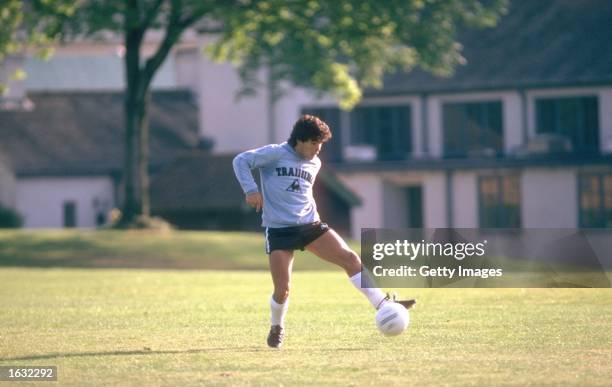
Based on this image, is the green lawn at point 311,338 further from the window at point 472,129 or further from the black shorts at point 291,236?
the window at point 472,129

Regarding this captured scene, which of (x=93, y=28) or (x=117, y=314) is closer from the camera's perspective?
(x=117, y=314)

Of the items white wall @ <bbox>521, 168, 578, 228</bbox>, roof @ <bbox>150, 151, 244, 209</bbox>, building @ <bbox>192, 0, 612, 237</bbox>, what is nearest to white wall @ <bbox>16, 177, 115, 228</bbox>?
roof @ <bbox>150, 151, 244, 209</bbox>

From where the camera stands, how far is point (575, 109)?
53531mm

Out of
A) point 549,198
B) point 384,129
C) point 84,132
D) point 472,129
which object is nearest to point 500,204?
point 549,198

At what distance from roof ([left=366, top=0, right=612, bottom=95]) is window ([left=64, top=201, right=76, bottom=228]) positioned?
50.6ft

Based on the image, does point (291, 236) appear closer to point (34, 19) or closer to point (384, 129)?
point (34, 19)

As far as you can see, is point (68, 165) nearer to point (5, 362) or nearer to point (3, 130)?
point (3, 130)

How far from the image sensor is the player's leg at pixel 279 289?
12.9 metres

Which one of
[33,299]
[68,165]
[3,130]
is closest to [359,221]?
[68,165]

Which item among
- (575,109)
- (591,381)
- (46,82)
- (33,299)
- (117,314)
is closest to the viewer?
(591,381)

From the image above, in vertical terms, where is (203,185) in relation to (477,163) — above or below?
below

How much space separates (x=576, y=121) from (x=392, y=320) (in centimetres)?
4197

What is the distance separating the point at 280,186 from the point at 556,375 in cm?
344

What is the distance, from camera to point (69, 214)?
63406mm
